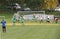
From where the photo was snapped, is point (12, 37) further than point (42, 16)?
No

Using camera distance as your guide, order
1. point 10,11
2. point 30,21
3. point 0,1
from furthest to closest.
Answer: point 0,1, point 10,11, point 30,21

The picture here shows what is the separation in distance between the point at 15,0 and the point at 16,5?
360 centimetres

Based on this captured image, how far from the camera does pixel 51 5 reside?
51.7 m

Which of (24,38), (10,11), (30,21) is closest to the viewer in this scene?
(24,38)

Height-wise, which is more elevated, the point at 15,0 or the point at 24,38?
the point at 15,0

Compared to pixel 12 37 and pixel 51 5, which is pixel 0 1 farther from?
pixel 12 37

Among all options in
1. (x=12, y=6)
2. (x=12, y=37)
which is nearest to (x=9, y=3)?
(x=12, y=6)

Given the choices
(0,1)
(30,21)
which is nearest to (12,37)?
(30,21)

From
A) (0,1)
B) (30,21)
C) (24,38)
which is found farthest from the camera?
(0,1)

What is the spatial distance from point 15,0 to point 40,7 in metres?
5.46

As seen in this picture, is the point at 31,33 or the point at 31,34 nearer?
the point at 31,34

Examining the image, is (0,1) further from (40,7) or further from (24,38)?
(24,38)

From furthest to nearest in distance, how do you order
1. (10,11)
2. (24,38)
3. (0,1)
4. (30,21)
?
1. (0,1)
2. (10,11)
3. (30,21)
4. (24,38)

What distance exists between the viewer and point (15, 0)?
2061 inches
